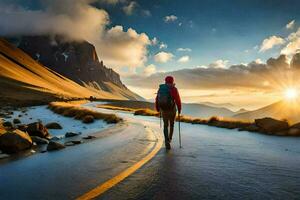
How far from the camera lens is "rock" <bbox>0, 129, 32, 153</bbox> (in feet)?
35.9

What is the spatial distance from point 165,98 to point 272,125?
27.2ft

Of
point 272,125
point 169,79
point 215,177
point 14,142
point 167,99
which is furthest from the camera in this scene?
point 272,125

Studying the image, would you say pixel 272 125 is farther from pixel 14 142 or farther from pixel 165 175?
pixel 14 142

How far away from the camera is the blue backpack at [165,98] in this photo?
1041cm

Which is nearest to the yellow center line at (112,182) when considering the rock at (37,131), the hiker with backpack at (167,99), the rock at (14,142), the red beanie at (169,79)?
the hiker with backpack at (167,99)

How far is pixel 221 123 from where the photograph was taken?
2153 centimetres

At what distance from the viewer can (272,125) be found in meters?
15.9

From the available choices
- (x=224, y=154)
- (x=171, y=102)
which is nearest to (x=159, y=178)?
(x=224, y=154)

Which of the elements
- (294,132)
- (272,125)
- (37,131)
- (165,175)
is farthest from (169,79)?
(37,131)

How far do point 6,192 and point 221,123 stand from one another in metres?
18.1

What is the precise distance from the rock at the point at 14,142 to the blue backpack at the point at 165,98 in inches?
220

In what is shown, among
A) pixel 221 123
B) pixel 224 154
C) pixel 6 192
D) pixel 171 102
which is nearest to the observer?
pixel 6 192

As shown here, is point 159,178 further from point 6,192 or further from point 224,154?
point 224,154

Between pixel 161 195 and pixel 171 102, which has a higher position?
pixel 171 102
